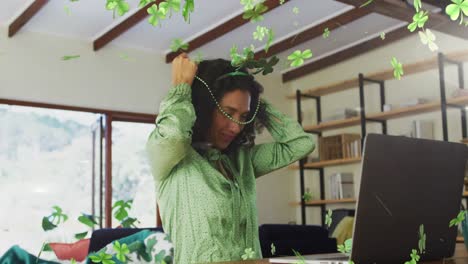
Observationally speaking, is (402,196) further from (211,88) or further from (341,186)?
(341,186)

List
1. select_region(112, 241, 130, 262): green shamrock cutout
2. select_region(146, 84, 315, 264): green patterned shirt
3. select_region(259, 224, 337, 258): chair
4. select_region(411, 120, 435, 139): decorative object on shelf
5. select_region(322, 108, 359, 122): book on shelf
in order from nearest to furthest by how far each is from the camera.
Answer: select_region(112, 241, 130, 262): green shamrock cutout < select_region(146, 84, 315, 264): green patterned shirt < select_region(259, 224, 337, 258): chair < select_region(411, 120, 435, 139): decorative object on shelf < select_region(322, 108, 359, 122): book on shelf

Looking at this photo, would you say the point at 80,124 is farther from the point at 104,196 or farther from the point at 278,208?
the point at 278,208

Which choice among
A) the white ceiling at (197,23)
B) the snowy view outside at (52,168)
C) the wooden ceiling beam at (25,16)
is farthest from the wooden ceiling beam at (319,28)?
the wooden ceiling beam at (25,16)

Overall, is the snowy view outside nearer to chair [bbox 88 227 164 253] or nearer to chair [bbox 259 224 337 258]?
chair [bbox 259 224 337 258]

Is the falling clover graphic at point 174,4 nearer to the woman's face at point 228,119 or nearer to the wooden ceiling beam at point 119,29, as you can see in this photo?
the woman's face at point 228,119

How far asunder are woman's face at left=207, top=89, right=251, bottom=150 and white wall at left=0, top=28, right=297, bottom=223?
4.07 meters

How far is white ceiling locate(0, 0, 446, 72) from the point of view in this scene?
5805 millimetres

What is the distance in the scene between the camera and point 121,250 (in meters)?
0.44

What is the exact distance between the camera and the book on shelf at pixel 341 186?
7.00 meters

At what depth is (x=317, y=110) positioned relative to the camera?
7723 mm

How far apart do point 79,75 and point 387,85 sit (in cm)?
340

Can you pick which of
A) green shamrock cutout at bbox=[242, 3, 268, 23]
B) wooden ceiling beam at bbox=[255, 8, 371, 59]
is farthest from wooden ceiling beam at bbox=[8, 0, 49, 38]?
green shamrock cutout at bbox=[242, 3, 268, 23]

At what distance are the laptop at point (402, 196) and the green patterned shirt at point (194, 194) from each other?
1.25 feet

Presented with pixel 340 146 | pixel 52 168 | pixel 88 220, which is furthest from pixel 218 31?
pixel 88 220
